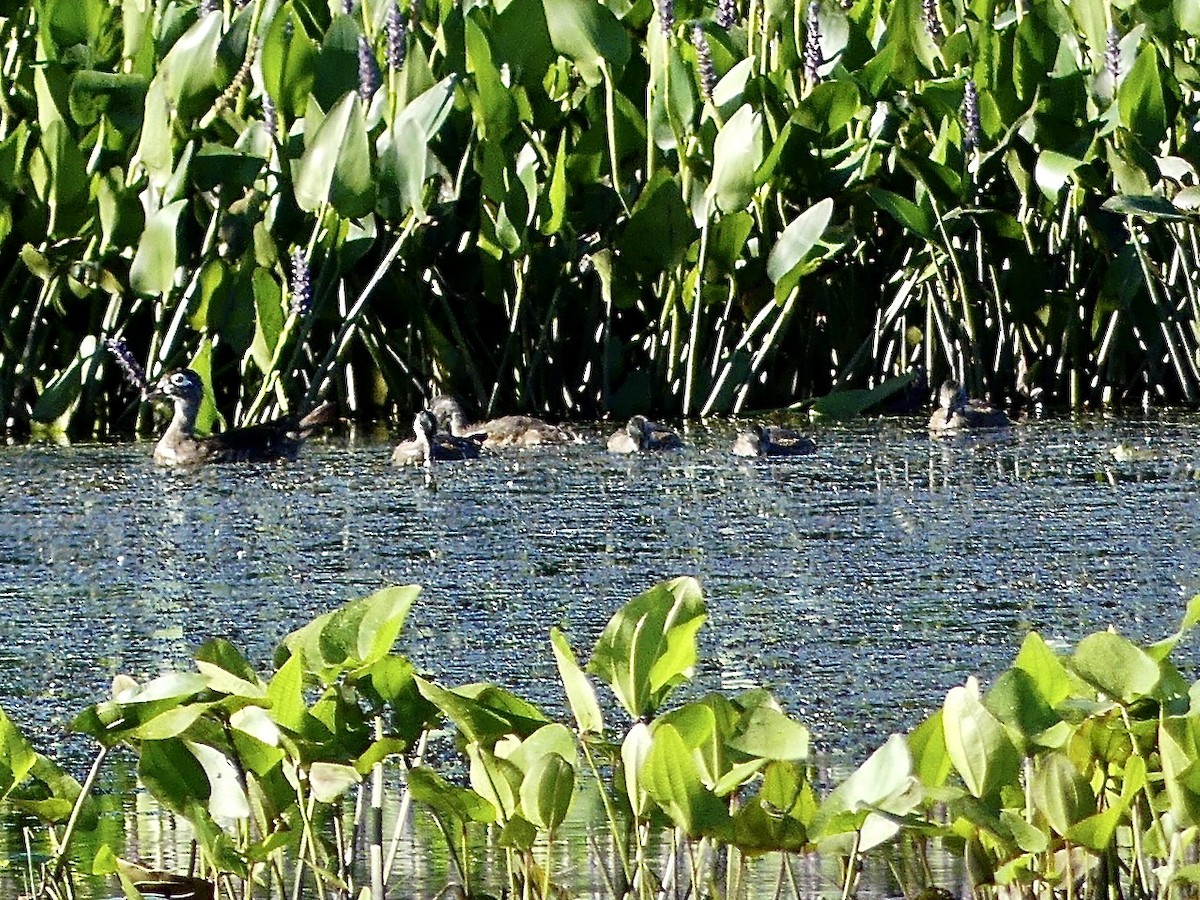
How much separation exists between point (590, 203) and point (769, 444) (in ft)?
3.16

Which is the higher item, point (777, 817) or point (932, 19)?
point (932, 19)

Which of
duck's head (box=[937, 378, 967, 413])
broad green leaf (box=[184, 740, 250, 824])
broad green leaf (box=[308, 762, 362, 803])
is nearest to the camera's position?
broad green leaf (box=[308, 762, 362, 803])

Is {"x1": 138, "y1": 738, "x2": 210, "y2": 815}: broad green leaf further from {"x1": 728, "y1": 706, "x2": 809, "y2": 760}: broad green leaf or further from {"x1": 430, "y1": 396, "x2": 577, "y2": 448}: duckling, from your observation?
{"x1": 430, "y1": 396, "x2": 577, "y2": 448}: duckling

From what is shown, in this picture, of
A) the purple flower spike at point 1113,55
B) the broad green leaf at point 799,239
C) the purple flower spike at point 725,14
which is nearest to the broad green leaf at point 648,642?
the broad green leaf at point 799,239

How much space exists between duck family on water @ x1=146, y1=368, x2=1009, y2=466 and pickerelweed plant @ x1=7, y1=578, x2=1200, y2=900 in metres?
2.57

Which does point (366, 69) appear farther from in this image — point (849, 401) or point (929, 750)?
point (929, 750)

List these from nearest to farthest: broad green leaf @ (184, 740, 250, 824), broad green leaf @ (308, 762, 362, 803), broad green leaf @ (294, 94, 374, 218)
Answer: broad green leaf @ (308, 762, 362, 803), broad green leaf @ (184, 740, 250, 824), broad green leaf @ (294, 94, 374, 218)

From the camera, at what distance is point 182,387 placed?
4.89 metres

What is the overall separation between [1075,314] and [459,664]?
2.92 m

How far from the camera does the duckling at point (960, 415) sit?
16.3 ft

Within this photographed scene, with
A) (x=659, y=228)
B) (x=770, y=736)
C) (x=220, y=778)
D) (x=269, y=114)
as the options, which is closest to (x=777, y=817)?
(x=770, y=736)

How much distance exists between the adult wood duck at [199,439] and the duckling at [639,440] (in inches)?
29.0

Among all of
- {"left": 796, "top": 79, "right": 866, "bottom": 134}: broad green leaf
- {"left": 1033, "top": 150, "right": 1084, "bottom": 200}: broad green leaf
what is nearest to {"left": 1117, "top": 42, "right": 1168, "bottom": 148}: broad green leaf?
{"left": 1033, "top": 150, "right": 1084, "bottom": 200}: broad green leaf

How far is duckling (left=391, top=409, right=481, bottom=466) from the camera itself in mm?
4711
